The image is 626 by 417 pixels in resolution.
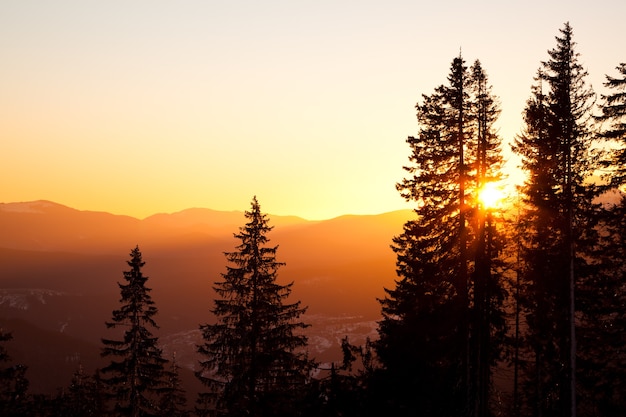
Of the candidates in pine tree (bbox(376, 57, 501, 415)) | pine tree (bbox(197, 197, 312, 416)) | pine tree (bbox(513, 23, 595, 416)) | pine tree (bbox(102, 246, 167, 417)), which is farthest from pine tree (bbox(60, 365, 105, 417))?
pine tree (bbox(513, 23, 595, 416))

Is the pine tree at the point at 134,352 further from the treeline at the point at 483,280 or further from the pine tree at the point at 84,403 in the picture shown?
the pine tree at the point at 84,403

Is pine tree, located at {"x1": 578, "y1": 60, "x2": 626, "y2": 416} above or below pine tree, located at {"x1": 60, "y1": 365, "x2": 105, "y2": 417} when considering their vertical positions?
above

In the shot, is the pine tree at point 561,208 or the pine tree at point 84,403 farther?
the pine tree at point 84,403

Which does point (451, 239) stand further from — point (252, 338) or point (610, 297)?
point (252, 338)

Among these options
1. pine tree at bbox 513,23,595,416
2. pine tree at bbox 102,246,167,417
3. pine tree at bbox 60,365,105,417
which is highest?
pine tree at bbox 513,23,595,416

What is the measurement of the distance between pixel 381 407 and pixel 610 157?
47.0 feet

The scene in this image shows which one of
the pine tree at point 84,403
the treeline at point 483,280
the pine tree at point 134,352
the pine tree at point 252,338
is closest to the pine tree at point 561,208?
the treeline at point 483,280

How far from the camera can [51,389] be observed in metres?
155

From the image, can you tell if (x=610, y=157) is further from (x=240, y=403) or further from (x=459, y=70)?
(x=240, y=403)

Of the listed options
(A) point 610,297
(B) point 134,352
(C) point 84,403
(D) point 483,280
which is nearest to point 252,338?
(B) point 134,352

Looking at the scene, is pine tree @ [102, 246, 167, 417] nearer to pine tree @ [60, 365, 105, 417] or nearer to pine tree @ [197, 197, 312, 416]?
pine tree @ [197, 197, 312, 416]

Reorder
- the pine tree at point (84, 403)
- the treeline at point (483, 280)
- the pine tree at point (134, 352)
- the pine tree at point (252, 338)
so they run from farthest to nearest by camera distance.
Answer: the pine tree at point (84, 403) < the pine tree at point (134, 352) < the pine tree at point (252, 338) < the treeline at point (483, 280)

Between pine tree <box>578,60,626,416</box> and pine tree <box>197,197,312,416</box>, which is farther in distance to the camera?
pine tree <box>197,197,312,416</box>

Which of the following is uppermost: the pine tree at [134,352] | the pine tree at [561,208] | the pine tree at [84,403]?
the pine tree at [561,208]
